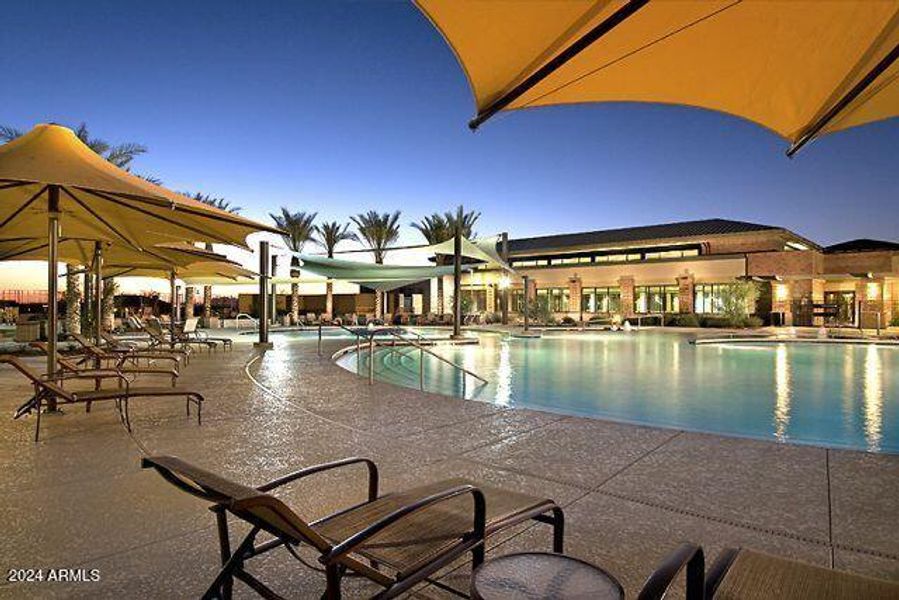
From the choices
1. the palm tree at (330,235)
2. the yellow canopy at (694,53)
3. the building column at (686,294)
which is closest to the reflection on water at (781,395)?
the yellow canopy at (694,53)

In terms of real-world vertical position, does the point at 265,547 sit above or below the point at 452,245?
below

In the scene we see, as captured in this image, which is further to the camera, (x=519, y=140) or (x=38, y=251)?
(x=519, y=140)

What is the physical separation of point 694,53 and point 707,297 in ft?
109

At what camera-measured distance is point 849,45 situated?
2.96 meters

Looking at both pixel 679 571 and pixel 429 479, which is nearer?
pixel 679 571


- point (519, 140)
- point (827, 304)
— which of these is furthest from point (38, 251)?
point (827, 304)

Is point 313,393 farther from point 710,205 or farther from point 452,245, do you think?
point 710,205

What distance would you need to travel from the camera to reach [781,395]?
9.88 m

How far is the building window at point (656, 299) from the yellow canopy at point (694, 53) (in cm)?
3273

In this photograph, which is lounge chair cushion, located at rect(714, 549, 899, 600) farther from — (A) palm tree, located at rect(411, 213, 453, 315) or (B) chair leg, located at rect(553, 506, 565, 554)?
(A) palm tree, located at rect(411, 213, 453, 315)

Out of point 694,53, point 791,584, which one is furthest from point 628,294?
point 791,584

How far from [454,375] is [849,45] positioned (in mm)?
10014

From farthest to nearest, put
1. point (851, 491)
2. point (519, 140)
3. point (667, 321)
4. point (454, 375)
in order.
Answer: point (519, 140) < point (667, 321) < point (454, 375) < point (851, 491)

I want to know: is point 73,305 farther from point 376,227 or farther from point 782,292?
point 782,292
